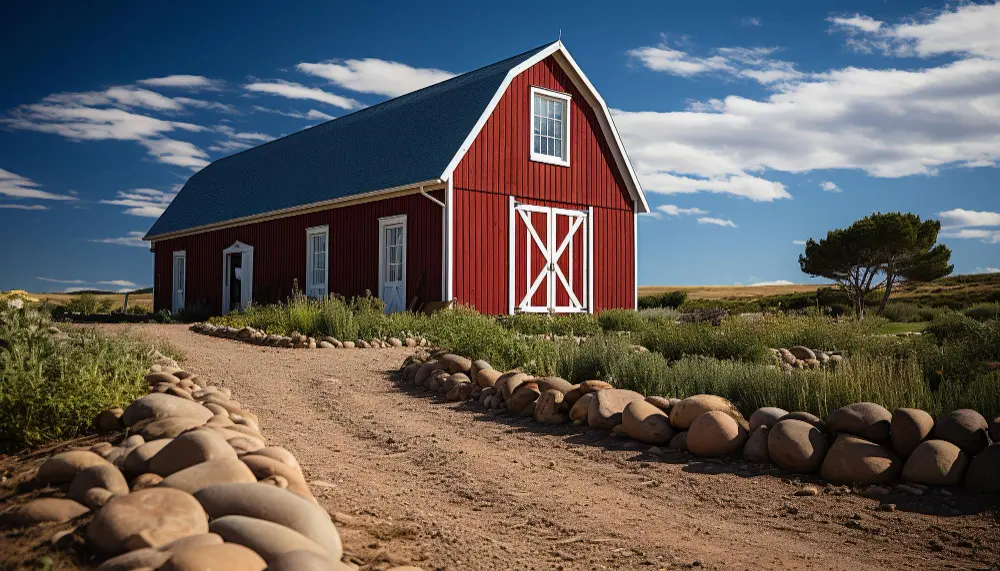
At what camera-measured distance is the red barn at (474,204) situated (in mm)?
15867

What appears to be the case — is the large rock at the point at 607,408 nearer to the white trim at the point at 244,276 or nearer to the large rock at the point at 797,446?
the large rock at the point at 797,446

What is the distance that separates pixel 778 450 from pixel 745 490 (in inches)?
20.3

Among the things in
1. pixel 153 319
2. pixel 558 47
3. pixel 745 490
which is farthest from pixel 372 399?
pixel 153 319

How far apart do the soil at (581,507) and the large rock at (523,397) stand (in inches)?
6.9

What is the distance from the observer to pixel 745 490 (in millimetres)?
4898

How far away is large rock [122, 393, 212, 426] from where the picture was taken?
16.0ft

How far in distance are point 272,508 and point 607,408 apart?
12.2 ft

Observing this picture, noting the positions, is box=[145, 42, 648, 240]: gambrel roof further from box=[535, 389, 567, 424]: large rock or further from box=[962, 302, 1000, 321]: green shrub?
box=[962, 302, 1000, 321]: green shrub

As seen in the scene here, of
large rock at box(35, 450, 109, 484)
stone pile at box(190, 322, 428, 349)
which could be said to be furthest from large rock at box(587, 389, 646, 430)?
stone pile at box(190, 322, 428, 349)

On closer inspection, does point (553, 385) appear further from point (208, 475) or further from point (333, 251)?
point (333, 251)

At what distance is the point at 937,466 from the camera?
4.83 metres

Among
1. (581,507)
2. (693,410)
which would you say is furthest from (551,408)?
(581,507)

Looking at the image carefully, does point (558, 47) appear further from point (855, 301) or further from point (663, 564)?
point (855, 301)

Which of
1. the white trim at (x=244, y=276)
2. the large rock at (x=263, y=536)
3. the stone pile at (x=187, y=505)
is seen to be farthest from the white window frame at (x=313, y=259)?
the large rock at (x=263, y=536)
